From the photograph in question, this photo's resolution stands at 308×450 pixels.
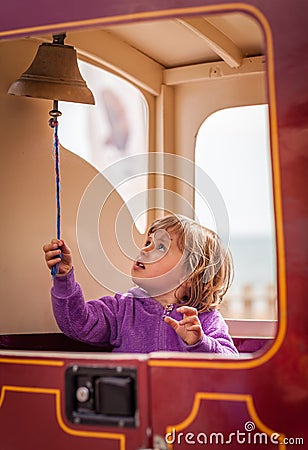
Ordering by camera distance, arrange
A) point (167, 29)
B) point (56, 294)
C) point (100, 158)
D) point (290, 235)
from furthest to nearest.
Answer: point (100, 158), point (167, 29), point (56, 294), point (290, 235)

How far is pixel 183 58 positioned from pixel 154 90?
13 cm

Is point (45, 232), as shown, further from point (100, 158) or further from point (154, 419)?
point (154, 419)

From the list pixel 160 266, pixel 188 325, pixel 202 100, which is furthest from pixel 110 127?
pixel 188 325

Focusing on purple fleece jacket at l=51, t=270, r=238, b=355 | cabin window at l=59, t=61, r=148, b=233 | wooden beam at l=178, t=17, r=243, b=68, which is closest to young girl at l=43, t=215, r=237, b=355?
purple fleece jacket at l=51, t=270, r=238, b=355

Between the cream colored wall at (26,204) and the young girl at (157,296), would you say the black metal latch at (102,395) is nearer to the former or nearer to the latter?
the young girl at (157,296)

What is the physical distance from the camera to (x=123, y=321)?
5.43 ft

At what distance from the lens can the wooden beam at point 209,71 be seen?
6.28 feet

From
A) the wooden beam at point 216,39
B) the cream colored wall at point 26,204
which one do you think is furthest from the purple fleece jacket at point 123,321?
the wooden beam at point 216,39

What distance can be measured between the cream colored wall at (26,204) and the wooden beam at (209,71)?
0.39m

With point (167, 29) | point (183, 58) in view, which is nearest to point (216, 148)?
point (183, 58)

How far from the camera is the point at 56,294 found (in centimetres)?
157

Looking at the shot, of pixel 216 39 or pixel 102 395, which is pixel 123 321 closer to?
pixel 102 395

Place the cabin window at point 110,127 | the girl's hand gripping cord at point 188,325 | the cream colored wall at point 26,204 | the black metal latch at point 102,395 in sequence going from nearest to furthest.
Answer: the black metal latch at point 102,395 → the girl's hand gripping cord at point 188,325 → the cream colored wall at point 26,204 → the cabin window at point 110,127

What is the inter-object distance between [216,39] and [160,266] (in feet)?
1.80
